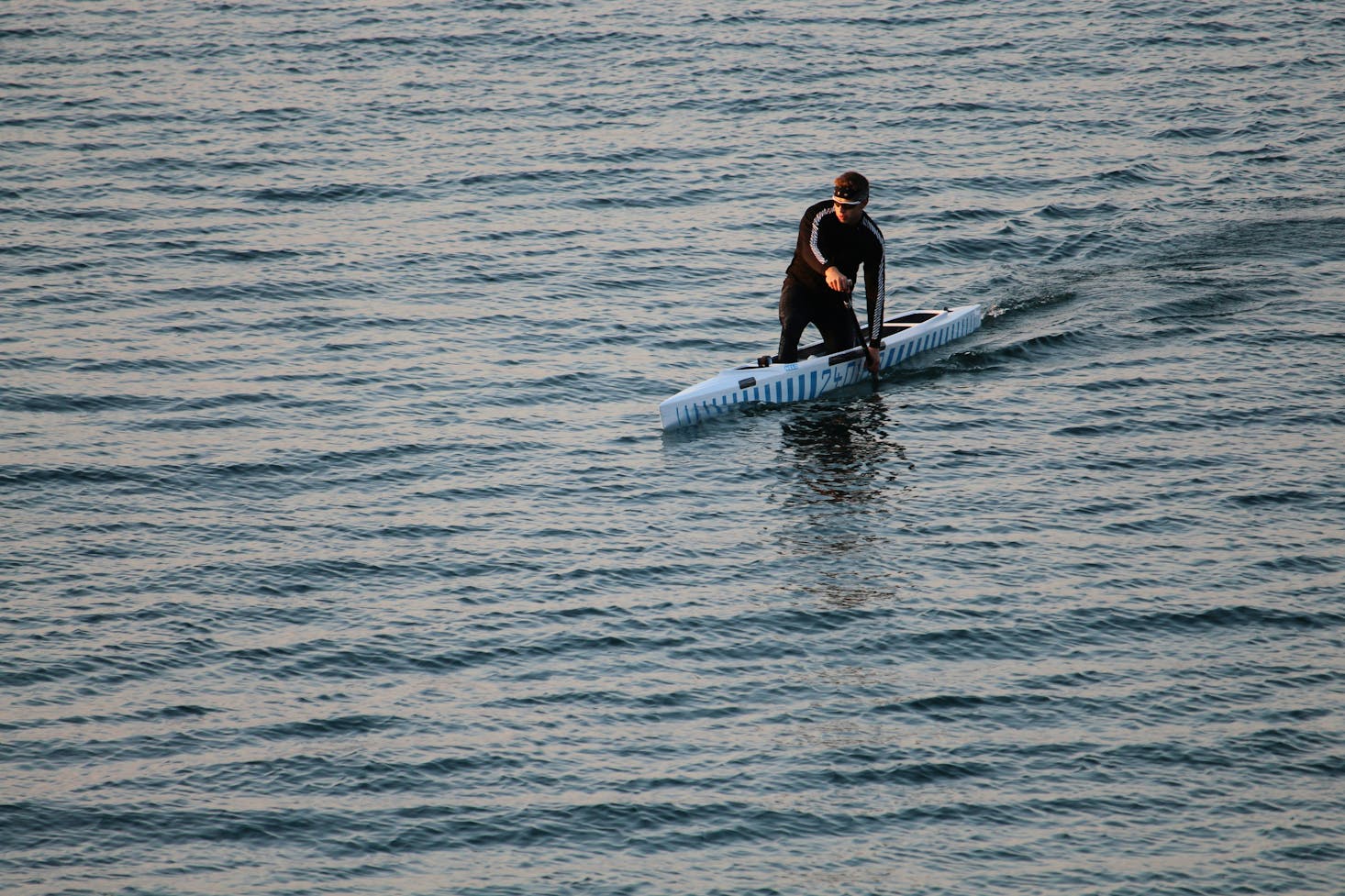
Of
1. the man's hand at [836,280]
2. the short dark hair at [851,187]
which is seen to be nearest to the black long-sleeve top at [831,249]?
the man's hand at [836,280]

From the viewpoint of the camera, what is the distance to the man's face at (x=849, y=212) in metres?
15.7

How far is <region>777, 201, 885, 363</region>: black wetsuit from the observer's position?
52.8 ft

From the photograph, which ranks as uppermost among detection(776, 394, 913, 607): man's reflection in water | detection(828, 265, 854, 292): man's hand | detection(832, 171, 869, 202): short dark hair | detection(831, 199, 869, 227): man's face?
detection(832, 171, 869, 202): short dark hair

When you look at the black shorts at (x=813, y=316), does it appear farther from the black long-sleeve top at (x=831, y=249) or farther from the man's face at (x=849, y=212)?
the man's face at (x=849, y=212)

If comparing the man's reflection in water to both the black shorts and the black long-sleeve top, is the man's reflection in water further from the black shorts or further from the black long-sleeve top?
the black long-sleeve top

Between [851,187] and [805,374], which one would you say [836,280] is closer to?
[851,187]

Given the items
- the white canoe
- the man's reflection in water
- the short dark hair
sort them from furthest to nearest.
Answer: the white canoe
the short dark hair
the man's reflection in water

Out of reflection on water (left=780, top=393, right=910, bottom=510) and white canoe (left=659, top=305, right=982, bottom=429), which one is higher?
white canoe (left=659, top=305, right=982, bottom=429)

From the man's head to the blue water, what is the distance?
207cm

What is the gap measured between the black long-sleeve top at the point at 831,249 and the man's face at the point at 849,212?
0.22 ft

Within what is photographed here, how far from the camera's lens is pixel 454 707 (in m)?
11.0

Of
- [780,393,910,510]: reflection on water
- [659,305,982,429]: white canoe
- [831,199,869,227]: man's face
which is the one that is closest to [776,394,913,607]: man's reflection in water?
[780,393,910,510]: reflection on water

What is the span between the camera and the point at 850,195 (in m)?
15.7

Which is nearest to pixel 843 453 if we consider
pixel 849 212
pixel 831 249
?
pixel 831 249
